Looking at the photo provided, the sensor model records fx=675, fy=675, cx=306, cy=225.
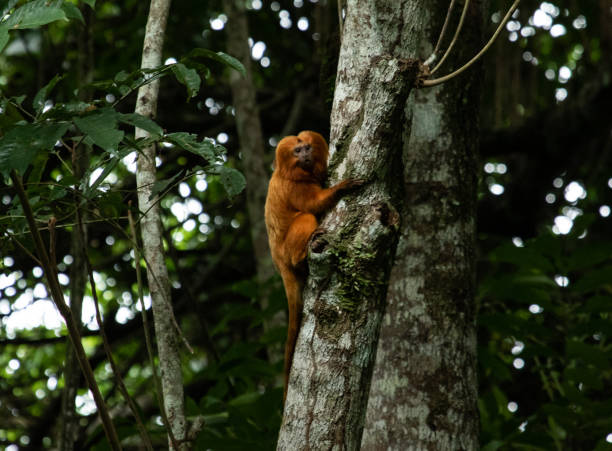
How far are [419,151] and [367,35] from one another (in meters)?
1.03

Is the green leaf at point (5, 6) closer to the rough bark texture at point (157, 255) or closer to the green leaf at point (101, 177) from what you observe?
the green leaf at point (101, 177)

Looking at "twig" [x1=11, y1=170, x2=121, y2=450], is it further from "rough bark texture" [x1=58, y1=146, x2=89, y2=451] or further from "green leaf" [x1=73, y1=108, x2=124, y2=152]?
"rough bark texture" [x1=58, y1=146, x2=89, y2=451]

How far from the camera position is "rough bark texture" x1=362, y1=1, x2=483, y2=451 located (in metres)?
2.97

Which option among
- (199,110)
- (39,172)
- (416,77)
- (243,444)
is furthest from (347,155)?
(199,110)

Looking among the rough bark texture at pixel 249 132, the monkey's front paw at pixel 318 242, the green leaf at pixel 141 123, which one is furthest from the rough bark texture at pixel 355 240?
the rough bark texture at pixel 249 132

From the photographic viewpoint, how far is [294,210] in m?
3.32

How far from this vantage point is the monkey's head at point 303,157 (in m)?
3.52

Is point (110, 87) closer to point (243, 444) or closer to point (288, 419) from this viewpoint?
point (288, 419)

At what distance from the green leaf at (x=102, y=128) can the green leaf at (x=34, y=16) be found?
25 cm

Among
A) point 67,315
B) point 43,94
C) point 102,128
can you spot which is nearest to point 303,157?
point 43,94

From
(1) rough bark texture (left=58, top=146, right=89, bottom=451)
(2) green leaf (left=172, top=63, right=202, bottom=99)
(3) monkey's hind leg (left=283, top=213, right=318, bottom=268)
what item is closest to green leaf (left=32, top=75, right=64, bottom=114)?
(2) green leaf (left=172, top=63, right=202, bottom=99)

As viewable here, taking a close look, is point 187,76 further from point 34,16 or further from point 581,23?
point 581,23

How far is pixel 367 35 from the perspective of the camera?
2.41 m

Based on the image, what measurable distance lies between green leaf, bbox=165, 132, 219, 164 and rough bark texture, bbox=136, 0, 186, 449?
8.3 inches
